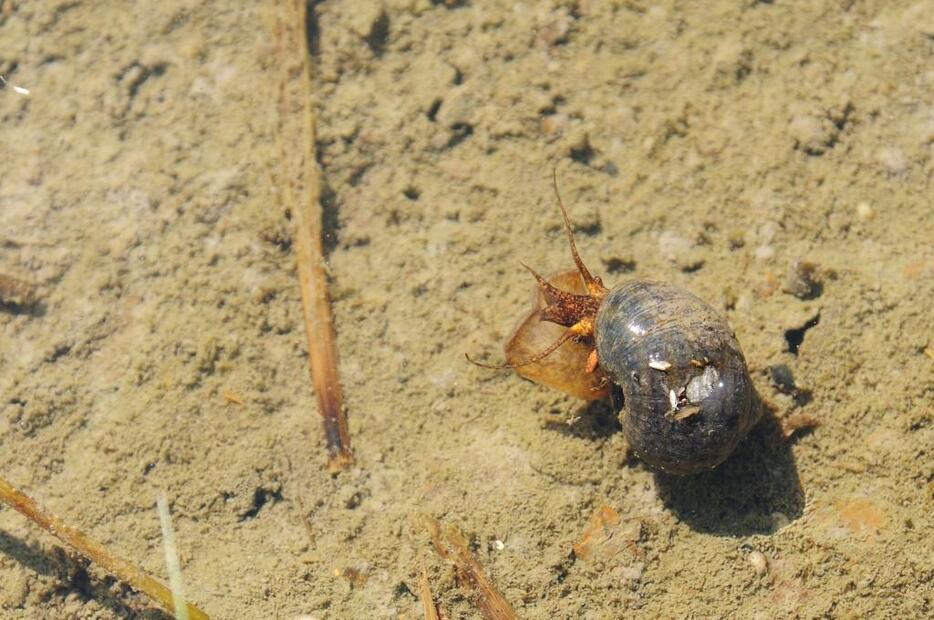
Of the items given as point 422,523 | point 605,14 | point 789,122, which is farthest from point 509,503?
point 605,14

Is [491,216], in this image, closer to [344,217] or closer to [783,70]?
[344,217]

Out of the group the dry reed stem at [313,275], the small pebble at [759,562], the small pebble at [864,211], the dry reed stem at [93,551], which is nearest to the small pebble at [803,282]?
the small pebble at [864,211]

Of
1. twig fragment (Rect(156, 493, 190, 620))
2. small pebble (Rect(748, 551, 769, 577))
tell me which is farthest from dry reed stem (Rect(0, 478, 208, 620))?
small pebble (Rect(748, 551, 769, 577))

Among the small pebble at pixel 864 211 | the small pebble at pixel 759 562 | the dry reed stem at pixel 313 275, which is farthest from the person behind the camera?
the small pebble at pixel 864 211

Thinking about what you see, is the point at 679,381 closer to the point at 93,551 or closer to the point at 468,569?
the point at 468,569

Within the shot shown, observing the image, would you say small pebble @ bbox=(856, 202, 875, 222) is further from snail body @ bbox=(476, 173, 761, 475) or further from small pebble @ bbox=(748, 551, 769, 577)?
small pebble @ bbox=(748, 551, 769, 577)

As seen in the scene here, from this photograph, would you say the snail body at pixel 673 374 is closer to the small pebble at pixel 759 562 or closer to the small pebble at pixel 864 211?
the small pebble at pixel 759 562
